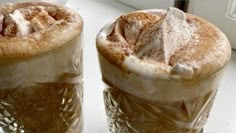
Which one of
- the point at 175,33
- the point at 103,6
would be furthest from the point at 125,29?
the point at 103,6

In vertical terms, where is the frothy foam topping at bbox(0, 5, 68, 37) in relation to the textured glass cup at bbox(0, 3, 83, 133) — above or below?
above

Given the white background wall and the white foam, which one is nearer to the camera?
the white foam

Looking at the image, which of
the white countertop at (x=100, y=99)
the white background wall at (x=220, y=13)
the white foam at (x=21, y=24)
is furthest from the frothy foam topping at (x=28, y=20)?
the white background wall at (x=220, y=13)

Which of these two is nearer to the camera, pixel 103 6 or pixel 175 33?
pixel 175 33

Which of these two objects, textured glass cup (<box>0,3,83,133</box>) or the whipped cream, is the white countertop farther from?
the whipped cream

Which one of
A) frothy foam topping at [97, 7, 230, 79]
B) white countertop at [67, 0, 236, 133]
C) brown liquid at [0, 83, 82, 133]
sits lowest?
white countertop at [67, 0, 236, 133]

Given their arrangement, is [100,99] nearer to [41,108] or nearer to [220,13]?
[41,108]

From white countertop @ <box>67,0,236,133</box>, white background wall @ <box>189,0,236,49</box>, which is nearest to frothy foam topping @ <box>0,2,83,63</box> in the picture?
white countertop @ <box>67,0,236,133</box>

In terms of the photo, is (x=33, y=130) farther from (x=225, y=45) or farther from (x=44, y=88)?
(x=225, y=45)
